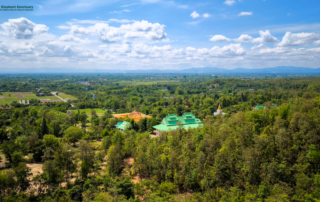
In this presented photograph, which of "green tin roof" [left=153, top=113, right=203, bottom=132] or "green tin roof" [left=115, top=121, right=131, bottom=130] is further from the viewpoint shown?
"green tin roof" [left=115, top=121, right=131, bottom=130]

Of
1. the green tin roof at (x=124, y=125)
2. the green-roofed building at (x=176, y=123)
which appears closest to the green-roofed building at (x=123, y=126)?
the green tin roof at (x=124, y=125)

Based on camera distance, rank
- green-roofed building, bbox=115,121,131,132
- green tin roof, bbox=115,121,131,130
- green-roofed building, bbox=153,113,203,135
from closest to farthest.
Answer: green-roofed building, bbox=153,113,203,135
green-roofed building, bbox=115,121,131,132
green tin roof, bbox=115,121,131,130

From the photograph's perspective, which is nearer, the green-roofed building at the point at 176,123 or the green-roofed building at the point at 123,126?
the green-roofed building at the point at 176,123

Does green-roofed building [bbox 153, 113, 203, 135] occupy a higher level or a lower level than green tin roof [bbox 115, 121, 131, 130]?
higher

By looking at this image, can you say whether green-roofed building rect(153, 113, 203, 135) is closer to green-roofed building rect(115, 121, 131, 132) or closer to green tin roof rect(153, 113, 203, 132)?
green tin roof rect(153, 113, 203, 132)

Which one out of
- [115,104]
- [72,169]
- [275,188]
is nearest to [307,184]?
[275,188]

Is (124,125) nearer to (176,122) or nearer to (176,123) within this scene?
(176,122)

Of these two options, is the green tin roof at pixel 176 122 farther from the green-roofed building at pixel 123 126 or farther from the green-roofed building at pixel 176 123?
the green-roofed building at pixel 123 126

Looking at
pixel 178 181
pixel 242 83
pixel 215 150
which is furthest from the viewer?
pixel 242 83

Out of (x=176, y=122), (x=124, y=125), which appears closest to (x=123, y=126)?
(x=124, y=125)

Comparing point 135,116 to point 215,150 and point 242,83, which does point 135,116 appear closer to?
point 215,150

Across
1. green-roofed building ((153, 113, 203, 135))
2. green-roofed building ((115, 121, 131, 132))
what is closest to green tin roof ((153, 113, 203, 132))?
green-roofed building ((153, 113, 203, 135))
